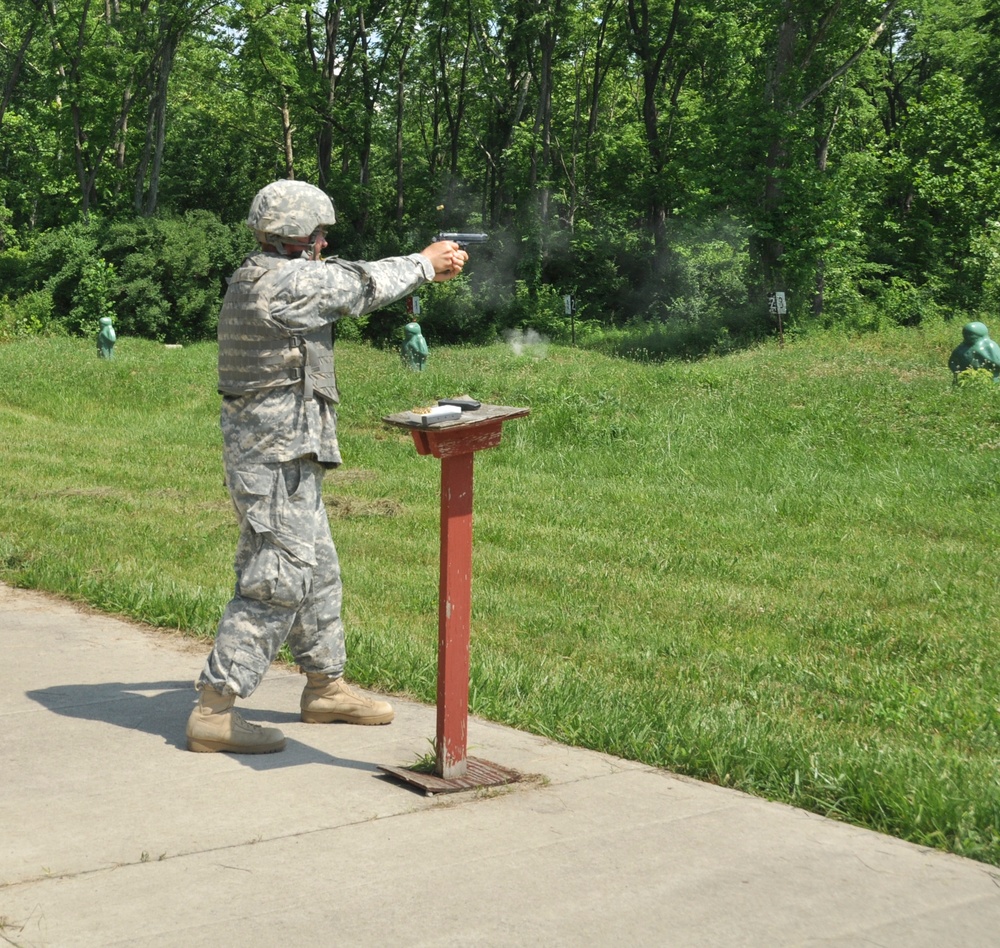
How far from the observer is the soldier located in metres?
4.50

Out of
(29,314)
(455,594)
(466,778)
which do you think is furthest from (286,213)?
(29,314)

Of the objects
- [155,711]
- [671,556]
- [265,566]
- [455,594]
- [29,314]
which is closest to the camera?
[455,594]

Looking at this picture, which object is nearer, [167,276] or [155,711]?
[155,711]

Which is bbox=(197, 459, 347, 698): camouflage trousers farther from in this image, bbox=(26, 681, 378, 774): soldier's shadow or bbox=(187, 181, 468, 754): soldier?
bbox=(26, 681, 378, 774): soldier's shadow

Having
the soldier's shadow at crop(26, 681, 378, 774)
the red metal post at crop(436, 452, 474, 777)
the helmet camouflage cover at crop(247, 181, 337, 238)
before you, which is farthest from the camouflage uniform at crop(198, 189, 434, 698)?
the red metal post at crop(436, 452, 474, 777)

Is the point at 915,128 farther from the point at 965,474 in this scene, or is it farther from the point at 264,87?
the point at 965,474

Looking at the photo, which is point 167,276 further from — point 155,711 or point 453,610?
point 453,610

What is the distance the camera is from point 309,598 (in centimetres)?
477

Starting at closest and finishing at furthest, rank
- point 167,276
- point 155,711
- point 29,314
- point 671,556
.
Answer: point 155,711, point 671,556, point 29,314, point 167,276

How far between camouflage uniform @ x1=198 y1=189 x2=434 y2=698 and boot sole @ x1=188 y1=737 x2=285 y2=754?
187 millimetres

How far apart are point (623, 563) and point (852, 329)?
2512cm

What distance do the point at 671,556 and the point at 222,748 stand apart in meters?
5.51

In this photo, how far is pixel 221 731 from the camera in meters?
4.58

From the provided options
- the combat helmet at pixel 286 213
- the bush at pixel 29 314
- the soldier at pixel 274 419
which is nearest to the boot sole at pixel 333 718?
the soldier at pixel 274 419
